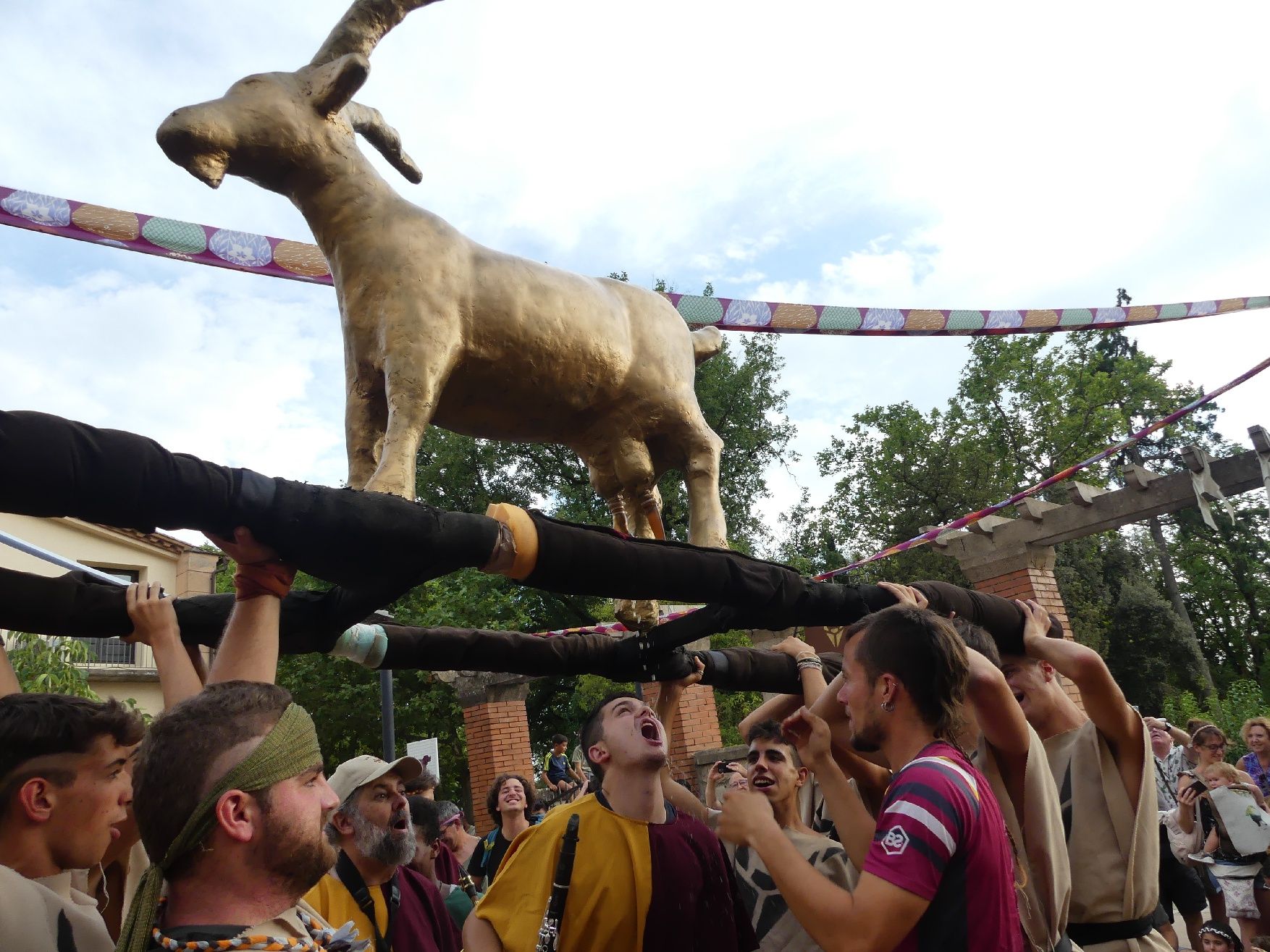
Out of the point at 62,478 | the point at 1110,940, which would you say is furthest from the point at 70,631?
the point at 1110,940

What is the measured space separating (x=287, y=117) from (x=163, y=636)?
4.56 feet

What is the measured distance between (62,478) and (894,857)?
1.55 meters

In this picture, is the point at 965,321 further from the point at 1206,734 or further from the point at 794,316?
the point at 1206,734

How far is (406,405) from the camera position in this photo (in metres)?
2.63

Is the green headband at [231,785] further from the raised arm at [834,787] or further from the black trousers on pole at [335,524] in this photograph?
the raised arm at [834,787]

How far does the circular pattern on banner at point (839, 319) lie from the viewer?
4.64m

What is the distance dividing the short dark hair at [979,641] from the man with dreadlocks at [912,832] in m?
0.70

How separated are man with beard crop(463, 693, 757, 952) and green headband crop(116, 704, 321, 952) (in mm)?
1278

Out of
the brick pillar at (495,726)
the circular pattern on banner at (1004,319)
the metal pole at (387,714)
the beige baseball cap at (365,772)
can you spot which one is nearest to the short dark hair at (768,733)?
the beige baseball cap at (365,772)

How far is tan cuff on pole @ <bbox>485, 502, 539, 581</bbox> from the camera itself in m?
2.21

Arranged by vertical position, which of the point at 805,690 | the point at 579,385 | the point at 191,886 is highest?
the point at 579,385

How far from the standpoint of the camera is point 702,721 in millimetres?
10781

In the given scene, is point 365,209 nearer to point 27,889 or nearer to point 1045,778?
point 27,889

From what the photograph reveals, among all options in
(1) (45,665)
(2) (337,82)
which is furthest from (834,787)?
(1) (45,665)
